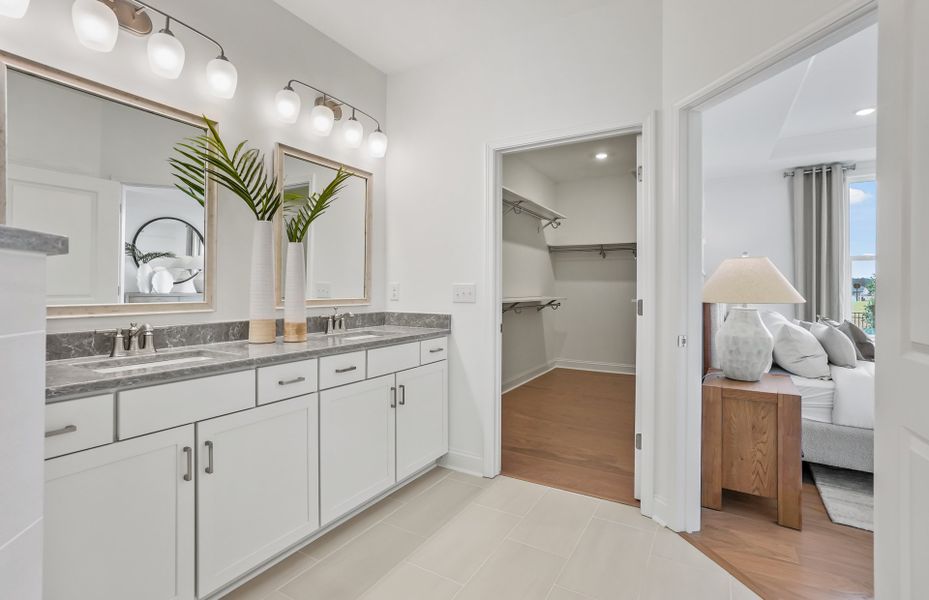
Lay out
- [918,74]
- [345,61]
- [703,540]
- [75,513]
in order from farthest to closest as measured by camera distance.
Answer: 1. [345,61]
2. [703,540]
3. [75,513]
4. [918,74]

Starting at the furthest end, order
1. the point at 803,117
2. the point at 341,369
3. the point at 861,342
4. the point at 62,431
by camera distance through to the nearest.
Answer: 1. the point at 803,117
2. the point at 861,342
3. the point at 341,369
4. the point at 62,431

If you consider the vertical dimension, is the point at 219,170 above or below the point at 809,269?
above

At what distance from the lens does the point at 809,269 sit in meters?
4.94

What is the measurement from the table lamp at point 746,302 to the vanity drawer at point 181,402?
2.34 m

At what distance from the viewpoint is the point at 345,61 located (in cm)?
277

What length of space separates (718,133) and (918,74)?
10.8 ft

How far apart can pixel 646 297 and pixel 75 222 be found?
2.48 m

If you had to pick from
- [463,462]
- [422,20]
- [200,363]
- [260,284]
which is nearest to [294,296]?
[260,284]

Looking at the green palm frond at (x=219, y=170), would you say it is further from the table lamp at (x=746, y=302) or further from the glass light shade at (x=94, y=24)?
the table lamp at (x=746, y=302)

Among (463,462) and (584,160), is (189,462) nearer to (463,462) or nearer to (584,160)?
(463,462)

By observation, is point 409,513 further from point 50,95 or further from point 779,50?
point 779,50

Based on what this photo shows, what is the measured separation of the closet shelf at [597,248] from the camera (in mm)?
5536

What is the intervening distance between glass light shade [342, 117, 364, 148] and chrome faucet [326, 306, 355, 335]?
103 centimetres

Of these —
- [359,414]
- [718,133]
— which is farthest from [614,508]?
[718,133]
